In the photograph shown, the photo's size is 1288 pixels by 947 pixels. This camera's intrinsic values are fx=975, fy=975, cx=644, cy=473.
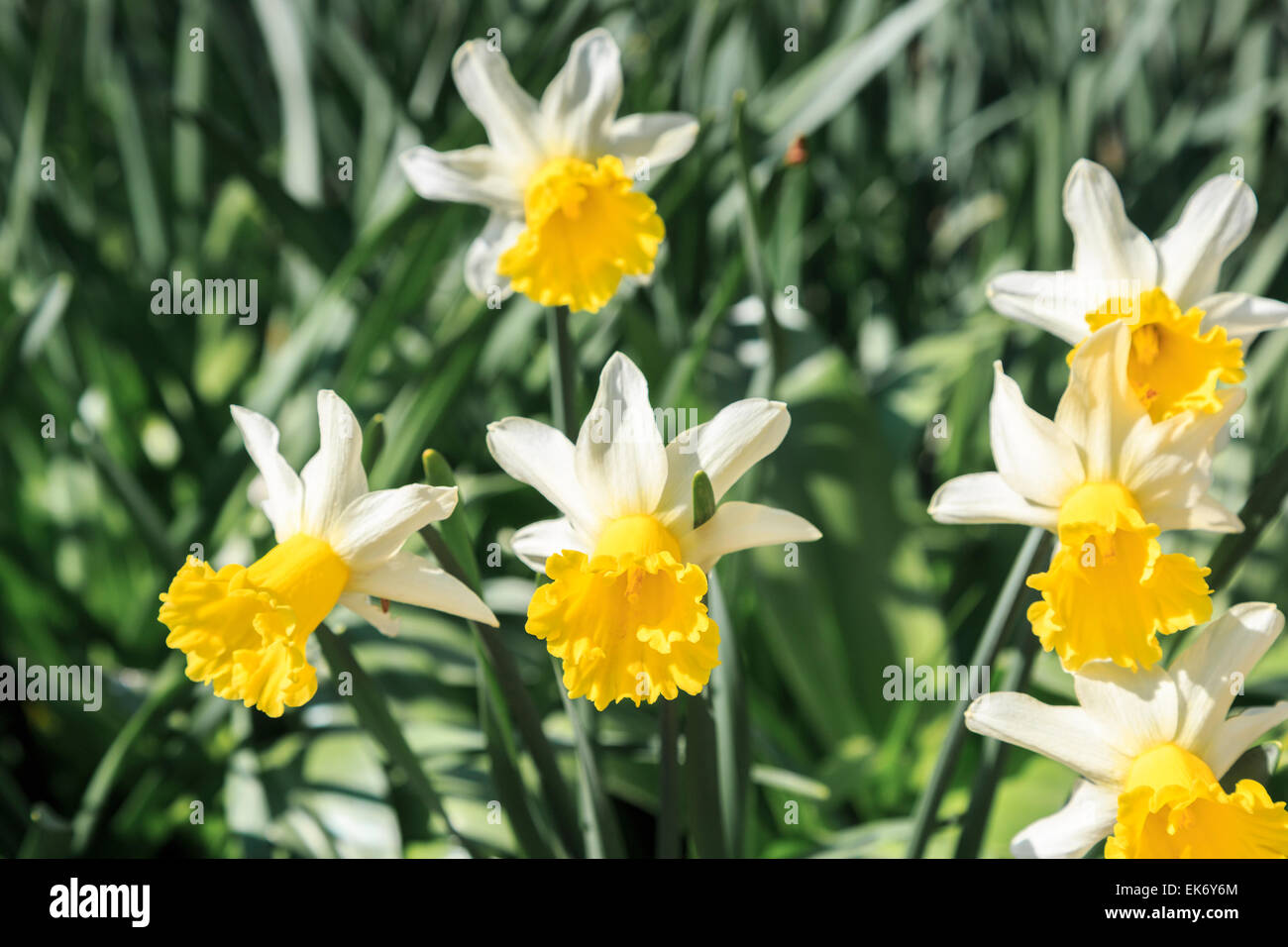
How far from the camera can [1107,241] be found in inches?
32.3

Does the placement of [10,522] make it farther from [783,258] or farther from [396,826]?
[783,258]

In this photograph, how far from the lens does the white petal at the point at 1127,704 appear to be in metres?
0.74

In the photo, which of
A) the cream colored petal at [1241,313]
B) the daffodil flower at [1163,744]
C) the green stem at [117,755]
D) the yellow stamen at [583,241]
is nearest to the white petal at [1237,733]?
the daffodil flower at [1163,744]

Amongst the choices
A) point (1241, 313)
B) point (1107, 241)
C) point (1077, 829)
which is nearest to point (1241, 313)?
point (1241, 313)

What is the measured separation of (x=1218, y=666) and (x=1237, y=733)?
6 cm

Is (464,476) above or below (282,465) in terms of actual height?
above

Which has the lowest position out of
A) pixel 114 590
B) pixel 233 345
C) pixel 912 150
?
pixel 114 590

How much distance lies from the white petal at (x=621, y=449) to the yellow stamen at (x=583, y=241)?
249 millimetres

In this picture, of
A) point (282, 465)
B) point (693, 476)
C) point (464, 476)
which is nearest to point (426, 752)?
point (464, 476)

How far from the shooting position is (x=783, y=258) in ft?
5.68

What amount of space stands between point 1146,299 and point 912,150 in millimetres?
1822

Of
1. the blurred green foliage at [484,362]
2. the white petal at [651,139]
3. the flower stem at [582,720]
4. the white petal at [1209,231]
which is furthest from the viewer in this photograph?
the blurred green foliage at [484,362]

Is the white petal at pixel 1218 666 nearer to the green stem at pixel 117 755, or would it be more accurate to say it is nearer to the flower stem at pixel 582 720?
the flower stem at pixel 582 720

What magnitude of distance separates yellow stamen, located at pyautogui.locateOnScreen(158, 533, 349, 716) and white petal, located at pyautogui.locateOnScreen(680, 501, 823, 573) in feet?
0.89
